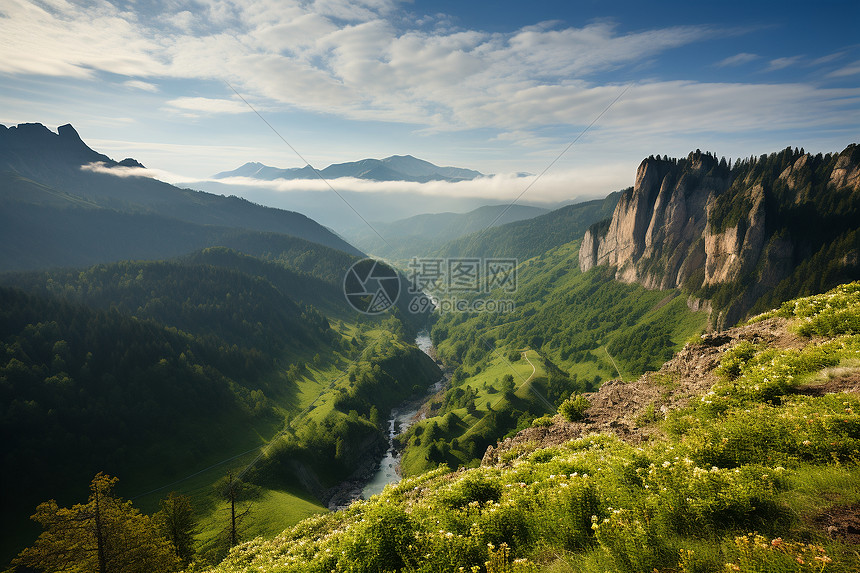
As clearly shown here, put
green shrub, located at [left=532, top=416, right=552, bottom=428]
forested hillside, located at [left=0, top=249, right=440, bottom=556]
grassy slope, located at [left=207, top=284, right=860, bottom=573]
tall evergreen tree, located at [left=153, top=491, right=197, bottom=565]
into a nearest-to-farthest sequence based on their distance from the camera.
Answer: grassy slope, located at [left=207, top=284, right=860, bottom=573], green shrub, located at [left=532, top=416, right=552, bottom=428], tall evergreen tree, located at [left=153, top=491, right=197, bottom=565], forested hillside, located at [left=0, top=249, right=440, bottom=556]

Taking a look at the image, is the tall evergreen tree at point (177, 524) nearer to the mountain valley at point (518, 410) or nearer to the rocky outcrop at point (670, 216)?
the mountain valley at point (518, 410)

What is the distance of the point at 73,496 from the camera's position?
3012 inches

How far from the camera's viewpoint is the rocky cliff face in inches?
4766

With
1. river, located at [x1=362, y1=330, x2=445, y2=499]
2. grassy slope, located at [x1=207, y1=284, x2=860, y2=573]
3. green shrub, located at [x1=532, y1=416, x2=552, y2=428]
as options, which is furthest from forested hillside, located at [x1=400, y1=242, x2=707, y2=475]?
grassy slope, located at [x1=207, y1=284, x2=860, y2=573]

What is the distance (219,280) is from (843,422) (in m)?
229

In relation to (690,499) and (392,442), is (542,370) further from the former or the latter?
(690,499)

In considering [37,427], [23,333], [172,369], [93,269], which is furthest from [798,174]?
[93,269]

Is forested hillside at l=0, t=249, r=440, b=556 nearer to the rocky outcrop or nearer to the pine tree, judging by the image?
the pine tree

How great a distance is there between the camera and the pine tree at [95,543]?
30266mm

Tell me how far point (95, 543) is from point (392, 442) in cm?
9016

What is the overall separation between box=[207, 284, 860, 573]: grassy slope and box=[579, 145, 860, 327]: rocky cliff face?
448 ft

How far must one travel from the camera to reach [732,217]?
134m

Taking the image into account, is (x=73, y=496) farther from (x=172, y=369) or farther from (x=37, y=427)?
(x=172, y=369)

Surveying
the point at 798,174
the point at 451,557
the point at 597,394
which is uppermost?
the point at 798,174
